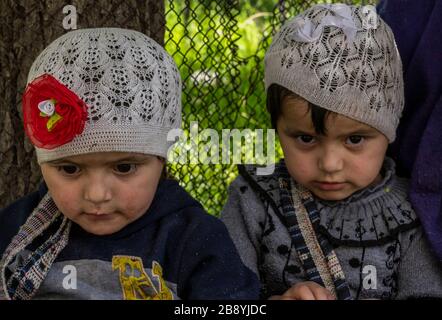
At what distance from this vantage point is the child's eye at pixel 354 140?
2.81 metres

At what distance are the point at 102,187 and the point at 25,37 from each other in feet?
3.41

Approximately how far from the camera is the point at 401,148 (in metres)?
3.14

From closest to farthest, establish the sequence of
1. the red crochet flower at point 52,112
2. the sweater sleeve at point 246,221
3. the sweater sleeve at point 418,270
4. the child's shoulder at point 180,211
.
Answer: the red crochet flower at point 52,112 → the child's shoulder at point 180,211 → the sweater sleeve at point 418,270 → the sweater sleeve at point 246,221

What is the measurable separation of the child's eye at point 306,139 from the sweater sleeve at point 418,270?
451 millimetres

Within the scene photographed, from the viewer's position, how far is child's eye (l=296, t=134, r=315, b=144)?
9.25 feet

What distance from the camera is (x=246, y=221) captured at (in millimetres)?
2992

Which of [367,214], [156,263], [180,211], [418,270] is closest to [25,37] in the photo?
[180,211]

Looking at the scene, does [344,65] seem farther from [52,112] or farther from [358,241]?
[52,112]

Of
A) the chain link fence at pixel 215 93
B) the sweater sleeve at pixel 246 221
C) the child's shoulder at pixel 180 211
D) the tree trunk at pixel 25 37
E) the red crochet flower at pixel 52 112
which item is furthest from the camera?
the chain link fence at pixel 215 93

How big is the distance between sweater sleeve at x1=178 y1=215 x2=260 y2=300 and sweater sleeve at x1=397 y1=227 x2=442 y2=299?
20.3 inches

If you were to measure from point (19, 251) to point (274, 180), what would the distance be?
0.92m

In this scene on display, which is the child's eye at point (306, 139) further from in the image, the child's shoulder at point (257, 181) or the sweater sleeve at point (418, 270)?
the sweater sleeve at point (418, 270)


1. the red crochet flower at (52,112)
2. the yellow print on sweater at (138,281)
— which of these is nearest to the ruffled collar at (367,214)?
the yellow print on sweater at (138,281)
